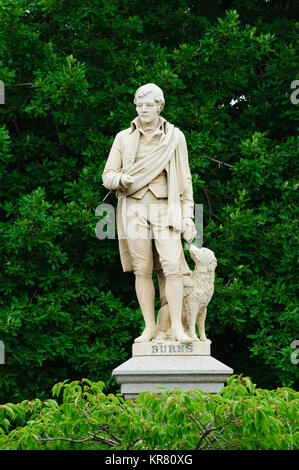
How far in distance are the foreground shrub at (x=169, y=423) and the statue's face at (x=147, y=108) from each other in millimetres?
3066

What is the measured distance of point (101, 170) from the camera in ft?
42.9

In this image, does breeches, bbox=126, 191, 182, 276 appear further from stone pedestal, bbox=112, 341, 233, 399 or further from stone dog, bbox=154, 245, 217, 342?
stone pedestal, bbox=112, 341, 233, 399

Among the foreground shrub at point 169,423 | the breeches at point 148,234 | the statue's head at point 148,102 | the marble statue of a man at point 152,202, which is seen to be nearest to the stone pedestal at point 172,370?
the marble statue of a man at point 152,202

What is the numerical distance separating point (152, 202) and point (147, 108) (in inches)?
37.2

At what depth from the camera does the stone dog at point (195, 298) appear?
30.1ft

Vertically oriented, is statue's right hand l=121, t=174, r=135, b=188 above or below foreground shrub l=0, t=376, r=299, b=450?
above

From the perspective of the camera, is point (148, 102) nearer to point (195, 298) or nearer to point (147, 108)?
point (147, 108)

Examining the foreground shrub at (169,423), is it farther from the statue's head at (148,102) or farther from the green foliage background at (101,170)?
the green foliage background at (101,170)

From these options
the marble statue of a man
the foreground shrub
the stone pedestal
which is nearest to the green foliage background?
the marble statue of a man

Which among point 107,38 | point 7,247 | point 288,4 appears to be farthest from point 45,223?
point 288,4

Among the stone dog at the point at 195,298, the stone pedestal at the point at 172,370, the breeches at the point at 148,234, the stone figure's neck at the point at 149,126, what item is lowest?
the stone pedestal at the point at 172,370

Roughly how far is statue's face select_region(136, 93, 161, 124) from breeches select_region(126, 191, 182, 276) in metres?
0.74

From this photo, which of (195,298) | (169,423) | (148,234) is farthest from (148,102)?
(169,423)

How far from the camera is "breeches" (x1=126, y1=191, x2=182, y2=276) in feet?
29.6
